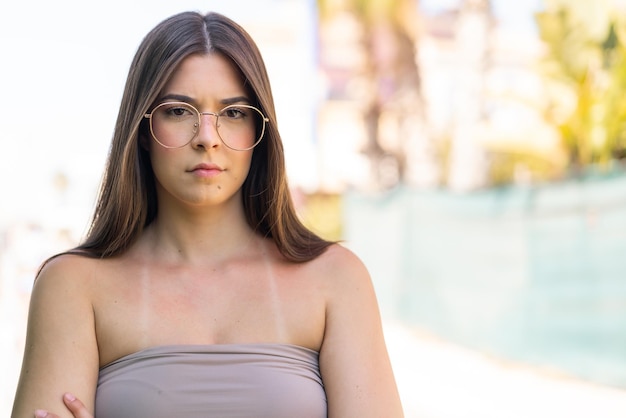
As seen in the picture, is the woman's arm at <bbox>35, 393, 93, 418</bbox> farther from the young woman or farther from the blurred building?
the blurred building

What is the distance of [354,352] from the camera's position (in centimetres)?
199

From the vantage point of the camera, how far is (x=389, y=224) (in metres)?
10.4

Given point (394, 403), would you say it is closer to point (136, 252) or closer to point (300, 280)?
point (300, 280)

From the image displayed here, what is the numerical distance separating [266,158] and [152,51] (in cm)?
34

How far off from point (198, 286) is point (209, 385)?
24 centimetres

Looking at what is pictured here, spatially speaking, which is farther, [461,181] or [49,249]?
[461,181]

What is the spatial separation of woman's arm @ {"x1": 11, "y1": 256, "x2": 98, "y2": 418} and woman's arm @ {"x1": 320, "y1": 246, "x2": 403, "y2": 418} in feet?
1.52

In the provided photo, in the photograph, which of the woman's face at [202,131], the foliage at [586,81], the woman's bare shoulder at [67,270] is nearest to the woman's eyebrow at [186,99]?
the woman's face at [202,131]

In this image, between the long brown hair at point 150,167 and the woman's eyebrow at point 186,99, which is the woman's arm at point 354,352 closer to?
the long brown hair at point 150,167

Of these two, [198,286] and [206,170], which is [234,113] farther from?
[198,286]

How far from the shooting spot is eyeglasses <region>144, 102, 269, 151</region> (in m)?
1.97

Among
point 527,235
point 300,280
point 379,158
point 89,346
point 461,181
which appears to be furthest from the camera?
point 379,158

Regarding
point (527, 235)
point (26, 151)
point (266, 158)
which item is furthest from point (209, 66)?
point (26, 151)

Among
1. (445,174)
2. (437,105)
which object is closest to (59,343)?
(445,174)
